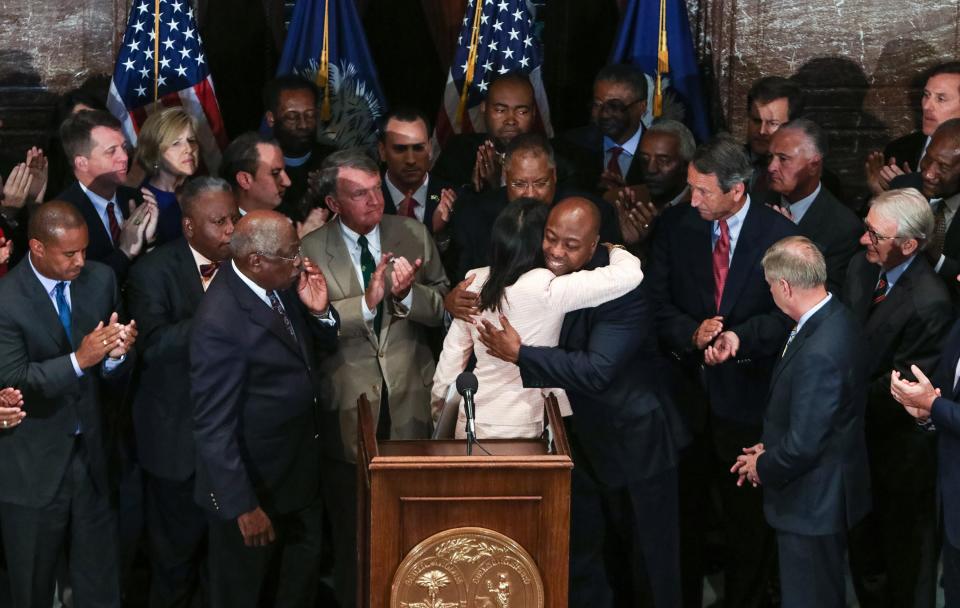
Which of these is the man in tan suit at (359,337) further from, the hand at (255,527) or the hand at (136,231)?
the hand at (136,231)

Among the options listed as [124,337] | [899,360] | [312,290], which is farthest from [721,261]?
[124,337]

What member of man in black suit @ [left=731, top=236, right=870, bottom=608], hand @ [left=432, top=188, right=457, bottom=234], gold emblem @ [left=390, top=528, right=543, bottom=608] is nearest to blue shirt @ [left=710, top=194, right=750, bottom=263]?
man in black suit @ [left=731, top=236, right=870, bottom=608]

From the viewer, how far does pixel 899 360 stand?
232 inches

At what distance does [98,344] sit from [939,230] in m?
3.50

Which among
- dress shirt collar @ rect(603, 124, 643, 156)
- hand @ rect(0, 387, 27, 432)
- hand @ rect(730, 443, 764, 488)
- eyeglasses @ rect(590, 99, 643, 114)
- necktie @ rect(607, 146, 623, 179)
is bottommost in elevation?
hand @ rect(730, 443, 764, 488)

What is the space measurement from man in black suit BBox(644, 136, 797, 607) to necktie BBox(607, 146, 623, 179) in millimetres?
866

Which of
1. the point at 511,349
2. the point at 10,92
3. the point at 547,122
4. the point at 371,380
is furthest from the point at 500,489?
the point at 10,92

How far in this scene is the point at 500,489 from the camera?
4750 millimetres

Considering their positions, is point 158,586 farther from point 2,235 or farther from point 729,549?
point 729,549

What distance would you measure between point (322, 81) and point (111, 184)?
1.81 metres

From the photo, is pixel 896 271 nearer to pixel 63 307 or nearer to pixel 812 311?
→ pixel 812 311

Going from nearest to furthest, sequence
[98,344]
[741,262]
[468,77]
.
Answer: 1. [98,344]
2. [741,262]
3. [468,77]

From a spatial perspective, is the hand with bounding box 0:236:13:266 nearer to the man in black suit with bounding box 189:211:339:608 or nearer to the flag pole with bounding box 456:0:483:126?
the man in black suit with bounding box 189:211:339:608

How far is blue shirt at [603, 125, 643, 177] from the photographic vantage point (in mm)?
7312
